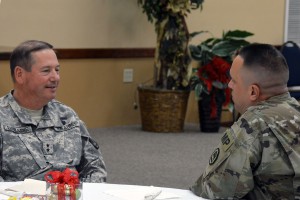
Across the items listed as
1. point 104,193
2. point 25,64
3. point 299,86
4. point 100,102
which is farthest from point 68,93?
point 104,193

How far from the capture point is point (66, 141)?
325 centimetres

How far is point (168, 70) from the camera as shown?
747 cm

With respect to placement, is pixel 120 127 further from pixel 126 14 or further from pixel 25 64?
pixel 25 64

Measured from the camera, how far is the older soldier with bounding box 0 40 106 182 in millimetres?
3119

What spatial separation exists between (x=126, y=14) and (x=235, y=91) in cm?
517

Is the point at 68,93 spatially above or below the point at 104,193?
below

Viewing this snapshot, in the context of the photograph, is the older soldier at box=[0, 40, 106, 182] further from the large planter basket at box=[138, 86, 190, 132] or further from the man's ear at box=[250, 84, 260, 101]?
the large planter basket at box=[138, 86, 190, 132]

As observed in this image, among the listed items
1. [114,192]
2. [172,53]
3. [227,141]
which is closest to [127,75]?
[172,53]

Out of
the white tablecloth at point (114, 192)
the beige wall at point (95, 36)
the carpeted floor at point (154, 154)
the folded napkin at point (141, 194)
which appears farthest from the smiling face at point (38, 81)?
the beige wall at point (95, 36)

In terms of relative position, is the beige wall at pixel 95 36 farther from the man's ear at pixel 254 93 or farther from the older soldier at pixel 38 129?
the man's ear at pixel 254 93

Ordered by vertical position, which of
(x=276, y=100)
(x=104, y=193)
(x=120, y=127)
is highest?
(x=276, y=100)

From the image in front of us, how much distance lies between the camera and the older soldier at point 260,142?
7.95 ft

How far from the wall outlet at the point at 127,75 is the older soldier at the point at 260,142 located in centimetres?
524

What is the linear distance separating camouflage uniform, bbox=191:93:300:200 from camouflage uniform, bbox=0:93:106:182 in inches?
36.3
